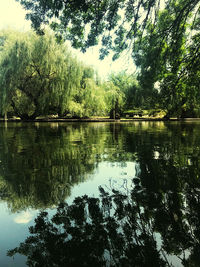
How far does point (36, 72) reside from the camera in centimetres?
2406

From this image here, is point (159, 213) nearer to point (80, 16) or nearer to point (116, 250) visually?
point (116, 250)

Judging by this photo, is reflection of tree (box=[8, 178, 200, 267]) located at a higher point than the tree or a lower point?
lower

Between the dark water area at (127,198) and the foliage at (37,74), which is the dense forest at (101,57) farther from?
the dark water area at (127,198)

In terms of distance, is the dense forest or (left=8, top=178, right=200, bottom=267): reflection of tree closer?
(left=8, top=178, right=200, bottom=267): reflection of tree

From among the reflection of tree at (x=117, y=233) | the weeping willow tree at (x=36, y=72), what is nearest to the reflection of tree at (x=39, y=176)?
the reflection of tree at (x=117, y=233)

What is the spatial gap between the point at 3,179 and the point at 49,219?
2153mm

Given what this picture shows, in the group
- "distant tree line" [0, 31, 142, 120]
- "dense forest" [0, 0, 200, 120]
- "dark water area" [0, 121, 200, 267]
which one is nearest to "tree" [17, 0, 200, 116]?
"dense forest" [0, 0, 200, 120]

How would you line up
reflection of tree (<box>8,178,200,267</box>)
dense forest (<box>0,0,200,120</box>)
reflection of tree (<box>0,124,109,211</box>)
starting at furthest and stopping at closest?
dense forest (<box>0,0,200,120</box>), reflection of tree (<box>0,124,109,211</box>), reflection of tree (<box>8,178,200,267</box>)

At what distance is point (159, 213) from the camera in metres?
2.64

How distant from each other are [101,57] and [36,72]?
1822 cm

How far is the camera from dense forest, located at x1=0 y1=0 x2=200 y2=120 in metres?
5.78

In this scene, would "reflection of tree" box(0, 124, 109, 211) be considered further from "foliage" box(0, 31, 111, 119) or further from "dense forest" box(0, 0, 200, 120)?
"foliage" box(0, 31, 111, 119)

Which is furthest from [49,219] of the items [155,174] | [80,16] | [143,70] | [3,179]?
[80,16]

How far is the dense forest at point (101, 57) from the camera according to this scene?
5.78 meters
